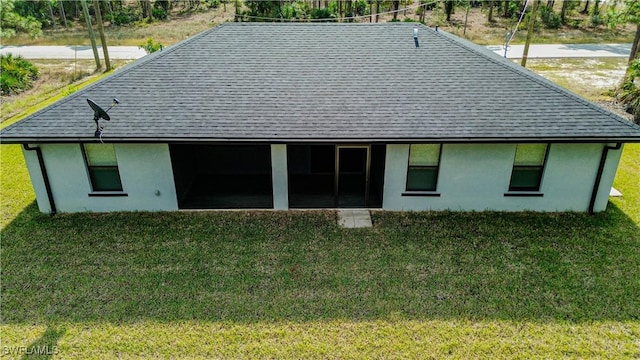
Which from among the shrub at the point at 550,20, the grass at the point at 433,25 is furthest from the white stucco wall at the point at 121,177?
the shrub at the point at 550,20

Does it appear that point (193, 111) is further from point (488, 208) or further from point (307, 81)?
point (488, 208)

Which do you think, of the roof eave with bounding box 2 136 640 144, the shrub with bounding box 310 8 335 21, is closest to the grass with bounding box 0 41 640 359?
the roof eave with bounding box 2 136 640 144

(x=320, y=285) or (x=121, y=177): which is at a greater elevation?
(x=121, y=177)

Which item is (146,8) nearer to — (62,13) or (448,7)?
(62,13)

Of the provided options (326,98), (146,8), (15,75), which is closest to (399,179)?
(326,98)

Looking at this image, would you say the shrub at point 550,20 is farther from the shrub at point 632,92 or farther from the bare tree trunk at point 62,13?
the bare tree trunk at point 62,13

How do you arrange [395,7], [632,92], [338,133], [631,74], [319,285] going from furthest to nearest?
1. [395,7]
2. [632,92]
3. [631,74]
4. [338,133]
5. [319,285]

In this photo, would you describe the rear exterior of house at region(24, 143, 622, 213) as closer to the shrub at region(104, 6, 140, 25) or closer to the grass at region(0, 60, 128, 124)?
the grass at region(0, 60, 128, 124)

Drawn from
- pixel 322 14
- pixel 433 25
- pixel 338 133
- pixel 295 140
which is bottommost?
pixel 295 140
